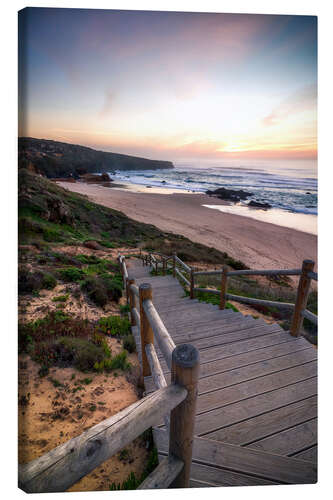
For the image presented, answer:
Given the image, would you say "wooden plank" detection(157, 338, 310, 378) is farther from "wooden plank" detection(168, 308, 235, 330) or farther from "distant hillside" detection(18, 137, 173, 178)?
"distant hillside" detection(18, 137, 173, 178)

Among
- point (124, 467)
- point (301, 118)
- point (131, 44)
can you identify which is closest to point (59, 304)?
point (124, 467)

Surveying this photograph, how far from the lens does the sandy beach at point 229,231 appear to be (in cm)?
1192

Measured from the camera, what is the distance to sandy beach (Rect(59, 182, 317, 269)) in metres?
11.9

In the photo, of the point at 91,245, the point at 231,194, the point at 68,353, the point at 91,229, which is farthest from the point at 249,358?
the point at 231,194

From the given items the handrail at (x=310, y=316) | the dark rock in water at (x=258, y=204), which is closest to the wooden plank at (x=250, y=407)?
the handrail at (x=310, y=316)

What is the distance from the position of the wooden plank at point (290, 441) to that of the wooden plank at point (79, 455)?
1.22m

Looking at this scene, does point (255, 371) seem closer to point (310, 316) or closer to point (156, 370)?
point (310, 316)

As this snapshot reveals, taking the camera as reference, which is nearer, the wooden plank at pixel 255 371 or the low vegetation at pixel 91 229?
the wooden plank at pixel 255 371

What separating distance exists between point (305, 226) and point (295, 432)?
16.3m

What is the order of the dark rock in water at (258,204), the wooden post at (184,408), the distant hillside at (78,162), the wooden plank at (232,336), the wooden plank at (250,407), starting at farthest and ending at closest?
the distant hillside at (78,162) < the dark rock in water at (258,204) < the wooden plank at (232,336) < the wooden plank at (250,407) < the wooden post at (184,408)

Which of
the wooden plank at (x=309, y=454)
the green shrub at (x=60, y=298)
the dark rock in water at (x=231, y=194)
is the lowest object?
the wooden plank at (x=309, y=454)

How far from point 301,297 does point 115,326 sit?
2.77m

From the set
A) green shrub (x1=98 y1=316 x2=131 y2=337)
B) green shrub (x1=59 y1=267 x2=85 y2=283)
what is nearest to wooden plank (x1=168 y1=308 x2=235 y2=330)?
green shrub (x1=98 y1=316 x2=131 y2=337)

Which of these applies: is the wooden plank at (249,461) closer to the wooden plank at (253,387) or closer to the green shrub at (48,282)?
the wooden plank at (253,387)
